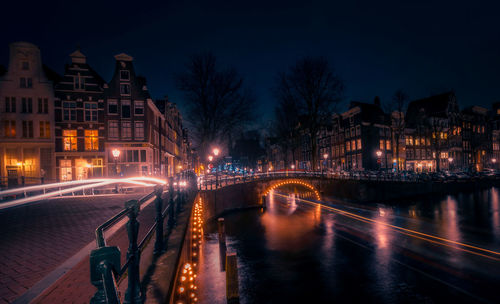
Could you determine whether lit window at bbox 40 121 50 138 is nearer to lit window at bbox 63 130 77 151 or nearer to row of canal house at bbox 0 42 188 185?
row of canal house at bbox 0 42 188 185

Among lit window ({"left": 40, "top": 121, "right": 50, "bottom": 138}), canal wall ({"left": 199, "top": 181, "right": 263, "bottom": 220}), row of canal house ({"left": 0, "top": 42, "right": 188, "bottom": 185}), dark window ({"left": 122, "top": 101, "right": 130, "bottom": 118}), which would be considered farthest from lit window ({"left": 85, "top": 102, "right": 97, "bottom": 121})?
canal wall ({"left": 199, "top": 181, "right": 263, "bottom": 220})

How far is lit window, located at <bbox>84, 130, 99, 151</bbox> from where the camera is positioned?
32.5 meters

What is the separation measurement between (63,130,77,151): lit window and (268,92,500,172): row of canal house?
2969 centimetres

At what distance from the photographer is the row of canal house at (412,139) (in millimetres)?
49656

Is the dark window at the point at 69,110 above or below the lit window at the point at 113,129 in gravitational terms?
above

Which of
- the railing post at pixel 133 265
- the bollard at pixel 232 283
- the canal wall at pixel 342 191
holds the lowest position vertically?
the canal wall at pixel 342 191

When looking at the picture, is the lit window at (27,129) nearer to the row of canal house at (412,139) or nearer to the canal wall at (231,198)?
the canal wall at (231,198)

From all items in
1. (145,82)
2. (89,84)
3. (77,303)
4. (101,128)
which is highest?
(145,82)

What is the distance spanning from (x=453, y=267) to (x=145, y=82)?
1685 inches

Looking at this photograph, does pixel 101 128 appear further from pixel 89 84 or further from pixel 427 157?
pixel 427 157

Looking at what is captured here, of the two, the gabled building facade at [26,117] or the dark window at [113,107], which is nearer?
the gabled building facade at [26,117]

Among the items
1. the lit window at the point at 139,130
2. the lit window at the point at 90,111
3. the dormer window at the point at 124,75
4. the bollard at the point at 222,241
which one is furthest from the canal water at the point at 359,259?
the dormer window at the point at 124,75

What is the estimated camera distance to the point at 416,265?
12719mm

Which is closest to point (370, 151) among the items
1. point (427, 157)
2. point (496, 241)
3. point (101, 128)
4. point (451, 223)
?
point (427, 157)
